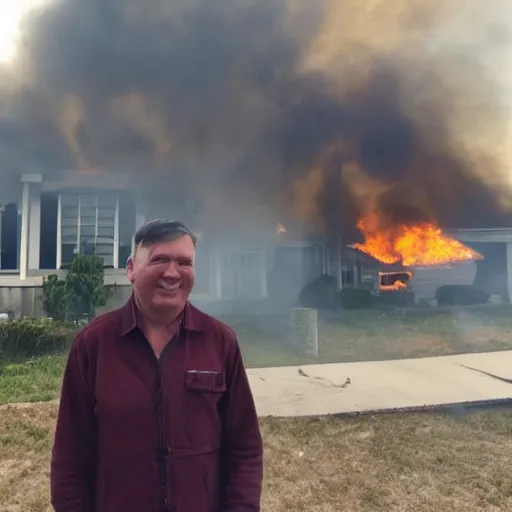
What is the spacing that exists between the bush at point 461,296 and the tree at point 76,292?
899 cm

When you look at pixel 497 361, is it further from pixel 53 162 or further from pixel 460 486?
pixel 53 162

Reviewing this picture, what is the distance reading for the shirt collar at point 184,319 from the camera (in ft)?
4.51

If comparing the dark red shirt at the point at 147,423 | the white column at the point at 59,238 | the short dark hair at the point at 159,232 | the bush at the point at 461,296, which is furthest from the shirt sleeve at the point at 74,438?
the bush at the point at 461,296

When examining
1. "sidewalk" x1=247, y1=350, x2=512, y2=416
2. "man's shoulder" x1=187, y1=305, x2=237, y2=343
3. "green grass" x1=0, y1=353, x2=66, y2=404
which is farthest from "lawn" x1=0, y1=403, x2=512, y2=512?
"man's shoulder" x1=187, y1=305, x2=237, y2=343

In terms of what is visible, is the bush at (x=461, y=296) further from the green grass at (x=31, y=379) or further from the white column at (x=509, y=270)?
the green grass at (x=31, y=379)

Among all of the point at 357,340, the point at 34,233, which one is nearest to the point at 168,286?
the point at 357,340

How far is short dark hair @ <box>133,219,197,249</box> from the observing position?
1.35 metres

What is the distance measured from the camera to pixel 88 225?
9508 mm

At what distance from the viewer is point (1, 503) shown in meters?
2.66

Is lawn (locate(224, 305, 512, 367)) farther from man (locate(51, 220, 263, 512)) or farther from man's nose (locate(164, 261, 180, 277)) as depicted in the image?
man's nose (locate(164, 261, 180, 277))

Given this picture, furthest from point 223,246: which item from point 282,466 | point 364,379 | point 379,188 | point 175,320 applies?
point 175,320

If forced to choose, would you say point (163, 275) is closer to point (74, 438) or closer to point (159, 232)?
point (159, 232)

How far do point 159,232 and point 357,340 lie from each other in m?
7.01

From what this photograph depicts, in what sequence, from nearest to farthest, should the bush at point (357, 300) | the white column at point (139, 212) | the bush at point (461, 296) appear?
the white column at point (139, 212) → the bush at point (357, 300) → the bush at point (461, 296)
